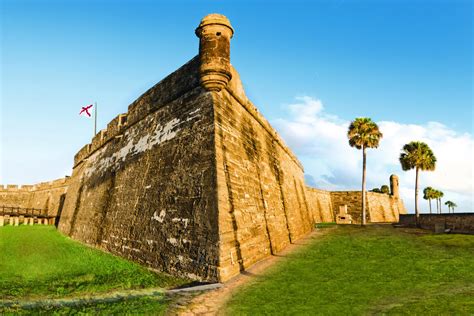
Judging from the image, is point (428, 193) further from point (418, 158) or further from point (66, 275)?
point (66, 275)

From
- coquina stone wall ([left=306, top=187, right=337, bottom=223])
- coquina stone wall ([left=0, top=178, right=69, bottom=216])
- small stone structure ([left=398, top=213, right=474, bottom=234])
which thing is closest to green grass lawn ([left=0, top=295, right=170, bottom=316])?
small stone structure ([left=398, top=213, right=474, bottom=234])

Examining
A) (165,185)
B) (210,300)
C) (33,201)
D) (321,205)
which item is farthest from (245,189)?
→ (33,201)

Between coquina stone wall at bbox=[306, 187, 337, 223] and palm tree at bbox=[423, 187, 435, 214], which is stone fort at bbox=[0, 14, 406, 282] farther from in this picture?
palm tree at bbox=[423, 187, 435, 214]

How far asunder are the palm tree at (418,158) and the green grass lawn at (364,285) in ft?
54.7

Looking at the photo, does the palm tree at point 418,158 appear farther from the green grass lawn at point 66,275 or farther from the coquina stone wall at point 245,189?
the green grass lawn at point 66,275

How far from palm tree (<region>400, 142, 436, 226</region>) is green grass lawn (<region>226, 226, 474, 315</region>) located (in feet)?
54.7

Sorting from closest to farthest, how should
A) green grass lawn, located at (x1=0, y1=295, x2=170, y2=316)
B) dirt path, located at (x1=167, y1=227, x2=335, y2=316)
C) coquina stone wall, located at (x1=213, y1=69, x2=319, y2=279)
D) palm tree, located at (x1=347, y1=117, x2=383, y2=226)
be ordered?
green grass lawn, located at (x1=0, y1=295, x2=170, y2=316), dirt path, located at (x1=167, y1=227, x2=335, y2=316), coquina stone wall, located at (x1=213, y1=69, x2=319, y2=279), palm tree, located at (x1=347, y1=117, x2=383, y2=226)

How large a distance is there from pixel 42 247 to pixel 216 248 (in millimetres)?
9842

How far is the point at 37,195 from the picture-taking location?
1399 inches

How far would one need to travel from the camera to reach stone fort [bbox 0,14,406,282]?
809 centimetres

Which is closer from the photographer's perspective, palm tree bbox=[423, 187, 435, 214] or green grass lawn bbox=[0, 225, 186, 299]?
green grass lawn bbox=[0, 225, 186, 299]

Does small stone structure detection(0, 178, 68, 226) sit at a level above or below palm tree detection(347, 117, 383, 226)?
below

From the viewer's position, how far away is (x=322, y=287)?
23.2ft

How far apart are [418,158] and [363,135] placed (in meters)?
5.01
